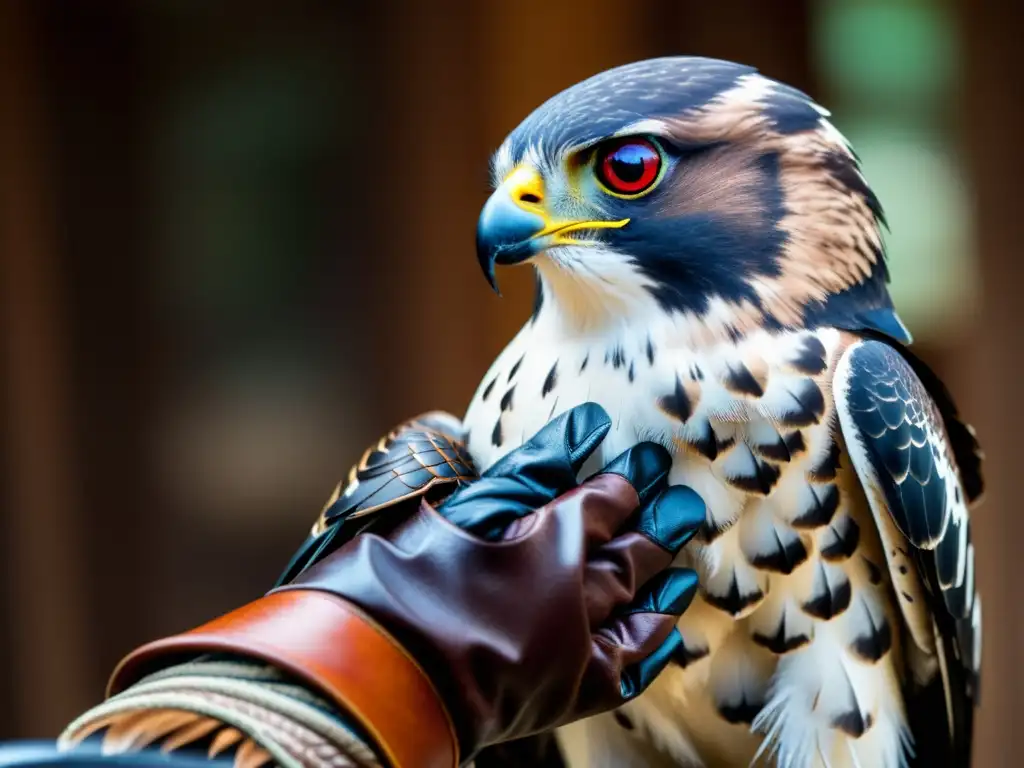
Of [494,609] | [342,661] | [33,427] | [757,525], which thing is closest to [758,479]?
[757,525]

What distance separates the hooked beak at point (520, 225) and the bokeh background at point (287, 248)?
159 centimetres

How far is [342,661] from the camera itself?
81 centimetres

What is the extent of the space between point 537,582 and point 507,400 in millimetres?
233

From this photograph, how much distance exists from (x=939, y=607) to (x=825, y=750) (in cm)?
20

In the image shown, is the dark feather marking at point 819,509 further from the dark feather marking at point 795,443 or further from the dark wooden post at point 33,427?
the dark wooden post at point 33,427

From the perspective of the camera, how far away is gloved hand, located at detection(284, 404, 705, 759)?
2.89 feet

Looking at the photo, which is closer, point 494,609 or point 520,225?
point 494,609

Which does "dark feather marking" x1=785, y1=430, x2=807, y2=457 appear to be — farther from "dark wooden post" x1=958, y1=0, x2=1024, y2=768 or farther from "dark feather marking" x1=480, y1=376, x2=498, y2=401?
"dark wooden post" x1=958, y1=0, x2=1024, y2=768

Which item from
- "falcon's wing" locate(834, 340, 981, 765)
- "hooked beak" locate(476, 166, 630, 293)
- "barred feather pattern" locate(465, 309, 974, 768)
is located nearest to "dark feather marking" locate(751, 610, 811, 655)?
"barred feather pattern" locate(465, 309, 974, 768)

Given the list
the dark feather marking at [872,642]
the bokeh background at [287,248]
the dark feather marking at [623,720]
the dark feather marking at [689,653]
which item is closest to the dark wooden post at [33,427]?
the bokeh background at [287,248]

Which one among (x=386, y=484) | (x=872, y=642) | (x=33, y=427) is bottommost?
(x=33, y=427)

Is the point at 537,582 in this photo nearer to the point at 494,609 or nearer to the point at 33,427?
the point at 494,609

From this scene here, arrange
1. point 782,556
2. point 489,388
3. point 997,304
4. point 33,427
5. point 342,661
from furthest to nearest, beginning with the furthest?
point 33,427, point 997,304, point 489,388, point 782,556, point 342,661

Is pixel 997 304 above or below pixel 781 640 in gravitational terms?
below
